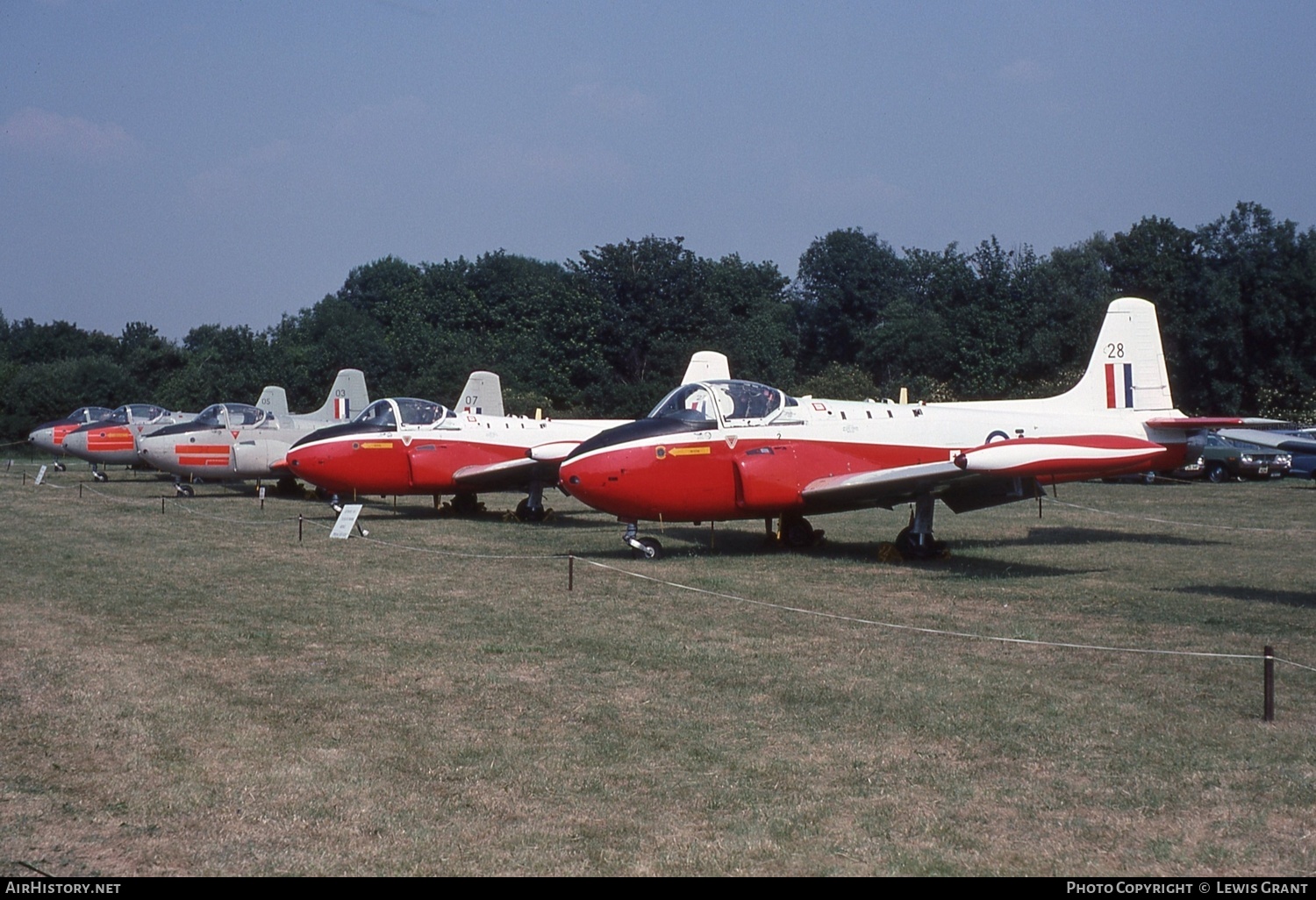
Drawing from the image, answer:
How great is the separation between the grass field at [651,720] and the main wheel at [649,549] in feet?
2.65

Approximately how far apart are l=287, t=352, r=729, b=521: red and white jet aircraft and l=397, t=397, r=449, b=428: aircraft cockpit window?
0.6 inches

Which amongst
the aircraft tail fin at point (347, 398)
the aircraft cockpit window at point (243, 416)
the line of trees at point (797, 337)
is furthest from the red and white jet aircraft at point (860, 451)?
the line of trees at point (797, 337)

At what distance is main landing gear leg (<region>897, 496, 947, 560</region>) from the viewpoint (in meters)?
15.6

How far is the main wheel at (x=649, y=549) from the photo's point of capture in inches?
610

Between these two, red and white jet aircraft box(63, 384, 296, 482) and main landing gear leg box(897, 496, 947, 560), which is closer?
main landing gear leg box(897, 496, 947, 560)

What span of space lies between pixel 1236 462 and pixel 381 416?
2569 centimetres

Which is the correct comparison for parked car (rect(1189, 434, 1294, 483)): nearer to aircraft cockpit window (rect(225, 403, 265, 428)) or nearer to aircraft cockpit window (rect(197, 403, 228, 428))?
aircraft cockpit window (rect(225, 403, 265, 428))

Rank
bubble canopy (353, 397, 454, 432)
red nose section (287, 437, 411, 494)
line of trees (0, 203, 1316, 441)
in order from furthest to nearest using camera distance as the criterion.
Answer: line of trees (0, 203, 1316, 441) → bubble canopy (353, 397, 454, 432) → red nose section (287, 437, 411, 494)

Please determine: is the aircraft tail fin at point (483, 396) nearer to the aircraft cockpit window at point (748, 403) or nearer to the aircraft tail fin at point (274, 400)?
the aircraft tail fin at point (274, 400)

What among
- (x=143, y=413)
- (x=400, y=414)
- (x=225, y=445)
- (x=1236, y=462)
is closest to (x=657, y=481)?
(x=400, y=414)

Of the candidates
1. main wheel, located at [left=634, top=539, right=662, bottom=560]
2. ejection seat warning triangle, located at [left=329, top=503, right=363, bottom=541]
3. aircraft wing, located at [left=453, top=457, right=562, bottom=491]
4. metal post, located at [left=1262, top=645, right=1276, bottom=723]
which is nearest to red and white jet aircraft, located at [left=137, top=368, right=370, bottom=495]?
aircraft wing, located at [left=453, top=457, right=562, bottom=491]
